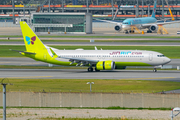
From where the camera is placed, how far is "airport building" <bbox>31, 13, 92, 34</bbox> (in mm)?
154500

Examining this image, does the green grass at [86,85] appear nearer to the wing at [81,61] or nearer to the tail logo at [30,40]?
the wing at [81,61]

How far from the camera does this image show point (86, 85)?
46781mm

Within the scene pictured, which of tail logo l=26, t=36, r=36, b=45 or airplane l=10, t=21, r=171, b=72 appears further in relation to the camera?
tail logo l=26, t=36, r=36, b=45

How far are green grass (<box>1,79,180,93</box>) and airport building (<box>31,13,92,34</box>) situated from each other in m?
104

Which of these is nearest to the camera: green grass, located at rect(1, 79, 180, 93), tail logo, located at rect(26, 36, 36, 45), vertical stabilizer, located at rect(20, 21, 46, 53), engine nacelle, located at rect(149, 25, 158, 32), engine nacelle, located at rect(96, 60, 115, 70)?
green grass, located at rect(1, 79, 180, 93)

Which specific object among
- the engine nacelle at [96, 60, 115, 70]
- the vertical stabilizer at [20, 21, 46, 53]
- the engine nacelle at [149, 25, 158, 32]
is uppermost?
the engine nacelle at [149, 25, 158, 32]

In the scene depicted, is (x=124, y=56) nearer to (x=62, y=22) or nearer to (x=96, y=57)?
(x=96, y=57)

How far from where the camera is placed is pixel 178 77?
178ft

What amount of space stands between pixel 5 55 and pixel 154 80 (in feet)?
156

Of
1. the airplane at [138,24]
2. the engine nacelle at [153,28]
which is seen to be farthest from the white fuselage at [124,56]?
the engine nacelle at [153,28]

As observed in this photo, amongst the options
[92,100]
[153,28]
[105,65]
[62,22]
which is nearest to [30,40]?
[105,65]

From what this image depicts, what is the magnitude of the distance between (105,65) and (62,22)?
9811 cm

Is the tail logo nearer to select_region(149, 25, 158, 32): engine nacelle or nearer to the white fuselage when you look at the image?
the white fuselage

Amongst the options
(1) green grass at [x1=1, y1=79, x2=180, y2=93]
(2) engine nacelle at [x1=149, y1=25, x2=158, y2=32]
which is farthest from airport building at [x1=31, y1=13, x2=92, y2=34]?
(1) green grass at [x1=1, y1=79, x2=180, y2=93]
